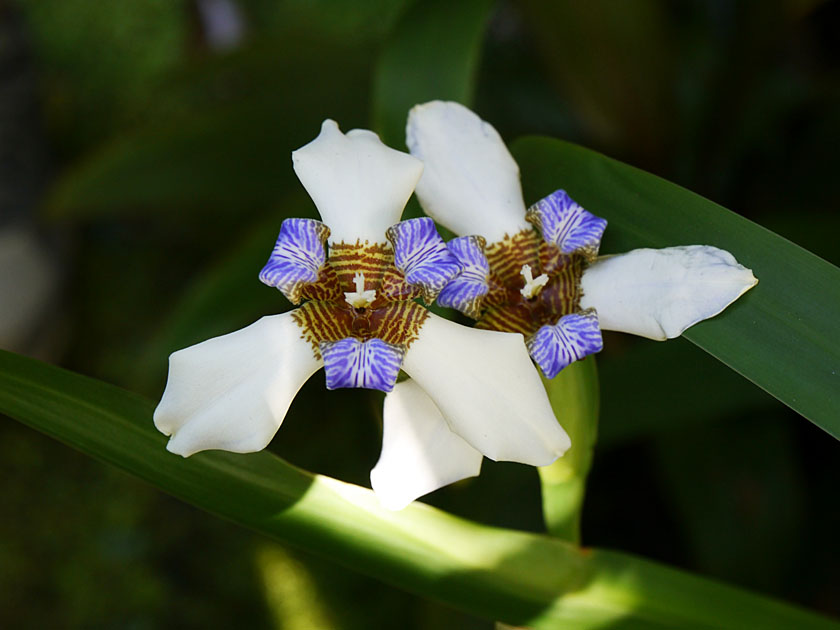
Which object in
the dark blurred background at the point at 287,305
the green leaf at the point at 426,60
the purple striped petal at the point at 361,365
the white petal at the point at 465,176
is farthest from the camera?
the dark blurred background at the point at 287,305

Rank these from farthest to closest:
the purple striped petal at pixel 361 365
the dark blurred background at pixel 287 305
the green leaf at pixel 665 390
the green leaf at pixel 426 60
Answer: the dark blurred background at pixel 287 305 → the green leaf at pixel 665 390 → the green leaf at pixel 426 60 → the purple striped petal at pixel 361 365

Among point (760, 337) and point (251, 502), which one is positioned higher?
point (760, 337)

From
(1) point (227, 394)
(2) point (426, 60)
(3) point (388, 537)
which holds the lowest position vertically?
(3) point (388, 537)

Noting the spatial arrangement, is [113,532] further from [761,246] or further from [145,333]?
[761,246]

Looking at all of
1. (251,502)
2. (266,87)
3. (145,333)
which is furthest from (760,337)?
(145,333)

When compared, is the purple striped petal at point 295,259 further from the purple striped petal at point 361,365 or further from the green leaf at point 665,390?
the green leaf at point 665,390

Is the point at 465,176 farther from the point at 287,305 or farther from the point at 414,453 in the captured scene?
the point at 287,305

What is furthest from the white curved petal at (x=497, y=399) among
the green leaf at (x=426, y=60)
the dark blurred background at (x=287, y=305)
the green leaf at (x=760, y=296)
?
the dark blurred background at (x=287, y=305)

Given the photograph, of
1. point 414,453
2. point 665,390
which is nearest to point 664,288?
point 414,453
